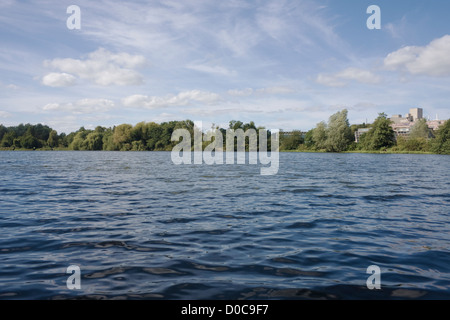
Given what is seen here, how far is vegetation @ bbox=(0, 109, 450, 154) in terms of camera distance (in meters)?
107

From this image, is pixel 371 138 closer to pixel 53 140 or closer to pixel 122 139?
pixel 122 139

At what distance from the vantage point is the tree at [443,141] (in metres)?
90.6

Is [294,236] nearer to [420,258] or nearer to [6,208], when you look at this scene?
[420,258]

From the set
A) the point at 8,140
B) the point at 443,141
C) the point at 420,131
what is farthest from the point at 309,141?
the point at 8,140

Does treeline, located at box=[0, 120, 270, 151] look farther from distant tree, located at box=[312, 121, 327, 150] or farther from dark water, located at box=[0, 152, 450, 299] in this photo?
dark water, located at box=[0, 152, 450, 299]

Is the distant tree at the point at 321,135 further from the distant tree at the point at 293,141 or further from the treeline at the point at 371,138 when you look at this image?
the distant tree at the point at 293,141

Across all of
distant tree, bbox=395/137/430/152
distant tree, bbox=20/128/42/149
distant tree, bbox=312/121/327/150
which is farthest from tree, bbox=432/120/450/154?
distant tree, bbox=20/128/42/149

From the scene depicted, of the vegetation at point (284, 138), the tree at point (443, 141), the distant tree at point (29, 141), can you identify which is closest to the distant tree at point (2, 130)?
the vegetation at point (284, 138)

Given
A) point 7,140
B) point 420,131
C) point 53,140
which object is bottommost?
point 7,140

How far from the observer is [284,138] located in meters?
152

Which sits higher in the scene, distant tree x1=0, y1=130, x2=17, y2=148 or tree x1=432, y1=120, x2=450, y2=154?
distant tree x1=0, y1=130, x2=17, y2=148

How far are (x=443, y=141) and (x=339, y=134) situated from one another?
94.1 ft

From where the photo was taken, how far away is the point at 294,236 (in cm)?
938
